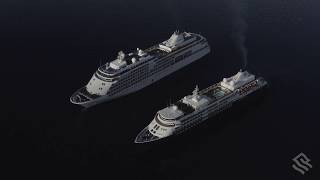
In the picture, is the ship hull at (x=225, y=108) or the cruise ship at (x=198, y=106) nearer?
the cruise ship at (x=198, y=106)

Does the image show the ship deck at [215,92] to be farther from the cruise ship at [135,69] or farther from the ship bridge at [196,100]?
the cruise ship at [135,69]

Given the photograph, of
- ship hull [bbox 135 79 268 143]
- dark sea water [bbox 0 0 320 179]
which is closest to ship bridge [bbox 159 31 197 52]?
dark sea water [bbox 0 0 320 179]

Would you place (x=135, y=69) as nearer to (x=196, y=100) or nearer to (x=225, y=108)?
(x=196, y=100)

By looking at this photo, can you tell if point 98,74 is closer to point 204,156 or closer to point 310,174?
point 204,156

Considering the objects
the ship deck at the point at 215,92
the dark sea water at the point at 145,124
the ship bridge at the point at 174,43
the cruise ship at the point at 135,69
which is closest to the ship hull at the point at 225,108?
the dark sea water at the point at 145,124

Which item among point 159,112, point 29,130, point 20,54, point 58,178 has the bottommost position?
point 58,178

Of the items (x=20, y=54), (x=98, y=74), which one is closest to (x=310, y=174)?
(x=98, y=74)
